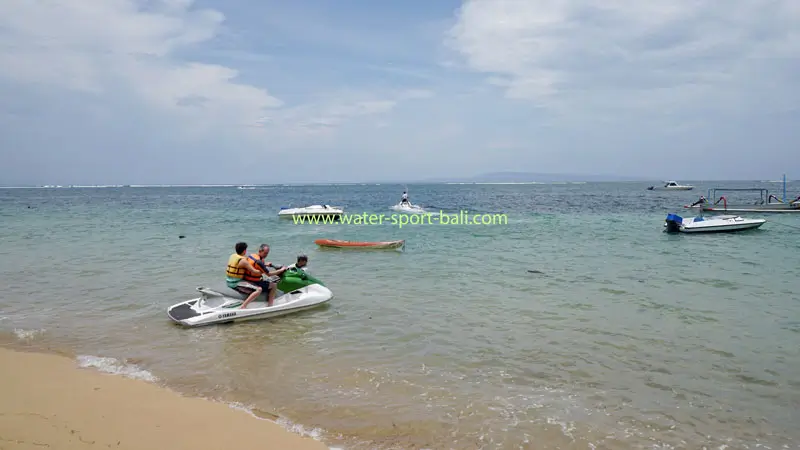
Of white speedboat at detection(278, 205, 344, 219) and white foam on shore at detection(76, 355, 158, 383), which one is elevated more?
white speedboat at detection(278, 205, 344, 219)

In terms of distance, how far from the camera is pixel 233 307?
1119 cm

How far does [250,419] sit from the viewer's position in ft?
21.1

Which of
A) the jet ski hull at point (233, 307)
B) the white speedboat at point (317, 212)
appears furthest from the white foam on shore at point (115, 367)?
the white speedboat at point (317, 212)

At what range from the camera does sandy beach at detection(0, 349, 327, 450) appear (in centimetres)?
561

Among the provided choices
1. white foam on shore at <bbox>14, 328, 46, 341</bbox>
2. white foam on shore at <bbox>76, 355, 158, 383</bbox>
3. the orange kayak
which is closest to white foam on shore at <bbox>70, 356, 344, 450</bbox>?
white foam on shore at <bbox>76, 355, 158, 383</bbox>

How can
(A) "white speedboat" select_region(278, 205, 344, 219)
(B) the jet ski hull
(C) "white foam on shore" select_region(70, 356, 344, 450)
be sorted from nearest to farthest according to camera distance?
(C) "white foam on shore" select_region(70, 356, 344, 450) → (B) the jet ski hull → (A) "white speedboat" select_region(278, 205, 344, 219)

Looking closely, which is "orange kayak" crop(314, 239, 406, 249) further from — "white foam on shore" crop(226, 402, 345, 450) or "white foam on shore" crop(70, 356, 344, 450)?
"white foam on shore" crop(226, 402, 345, 450)

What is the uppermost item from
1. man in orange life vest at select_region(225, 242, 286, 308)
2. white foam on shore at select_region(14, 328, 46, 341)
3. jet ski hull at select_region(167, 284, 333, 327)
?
man in orange life vest at select_region(225, 242, 286, 308)

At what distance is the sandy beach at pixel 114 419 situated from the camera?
561cm

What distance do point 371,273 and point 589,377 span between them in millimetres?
10191

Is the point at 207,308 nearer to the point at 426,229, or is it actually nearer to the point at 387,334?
the point at 387,334

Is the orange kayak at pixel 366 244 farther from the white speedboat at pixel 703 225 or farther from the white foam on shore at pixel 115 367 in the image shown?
the white speedboat at pixel 703 225

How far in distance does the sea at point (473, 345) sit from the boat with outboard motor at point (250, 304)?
0.82 ft

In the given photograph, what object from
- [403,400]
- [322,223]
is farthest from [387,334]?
[322,223]
